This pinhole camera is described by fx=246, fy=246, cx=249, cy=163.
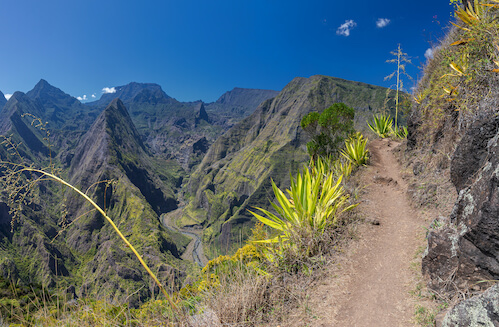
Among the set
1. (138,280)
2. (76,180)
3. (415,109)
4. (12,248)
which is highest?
(415,109)

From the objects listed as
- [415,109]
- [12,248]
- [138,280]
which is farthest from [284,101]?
[415,109]

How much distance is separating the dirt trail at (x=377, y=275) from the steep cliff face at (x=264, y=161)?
113 metres

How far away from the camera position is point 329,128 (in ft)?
32.6

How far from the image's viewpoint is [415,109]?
337 inches

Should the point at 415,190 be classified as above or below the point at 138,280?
above

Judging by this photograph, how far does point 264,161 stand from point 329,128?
134796 mm

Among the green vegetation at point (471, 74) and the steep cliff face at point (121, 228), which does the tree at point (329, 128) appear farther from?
the steep cliff face at point (121, 228)

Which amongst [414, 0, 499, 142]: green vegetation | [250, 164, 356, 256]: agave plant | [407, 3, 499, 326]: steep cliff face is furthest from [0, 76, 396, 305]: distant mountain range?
[407, 3, 499, 326]: steep cliff face

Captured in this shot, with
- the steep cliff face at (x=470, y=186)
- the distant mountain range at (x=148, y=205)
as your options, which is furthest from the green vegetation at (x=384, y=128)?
the distant mountain range at (x=148, y=205)

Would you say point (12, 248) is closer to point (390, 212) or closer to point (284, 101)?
point (390, 212)

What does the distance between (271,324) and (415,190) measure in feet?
15.7

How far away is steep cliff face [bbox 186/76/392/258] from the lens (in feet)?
428

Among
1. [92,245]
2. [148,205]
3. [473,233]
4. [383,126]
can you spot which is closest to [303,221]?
[473,233]

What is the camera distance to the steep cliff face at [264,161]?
5138 inches
